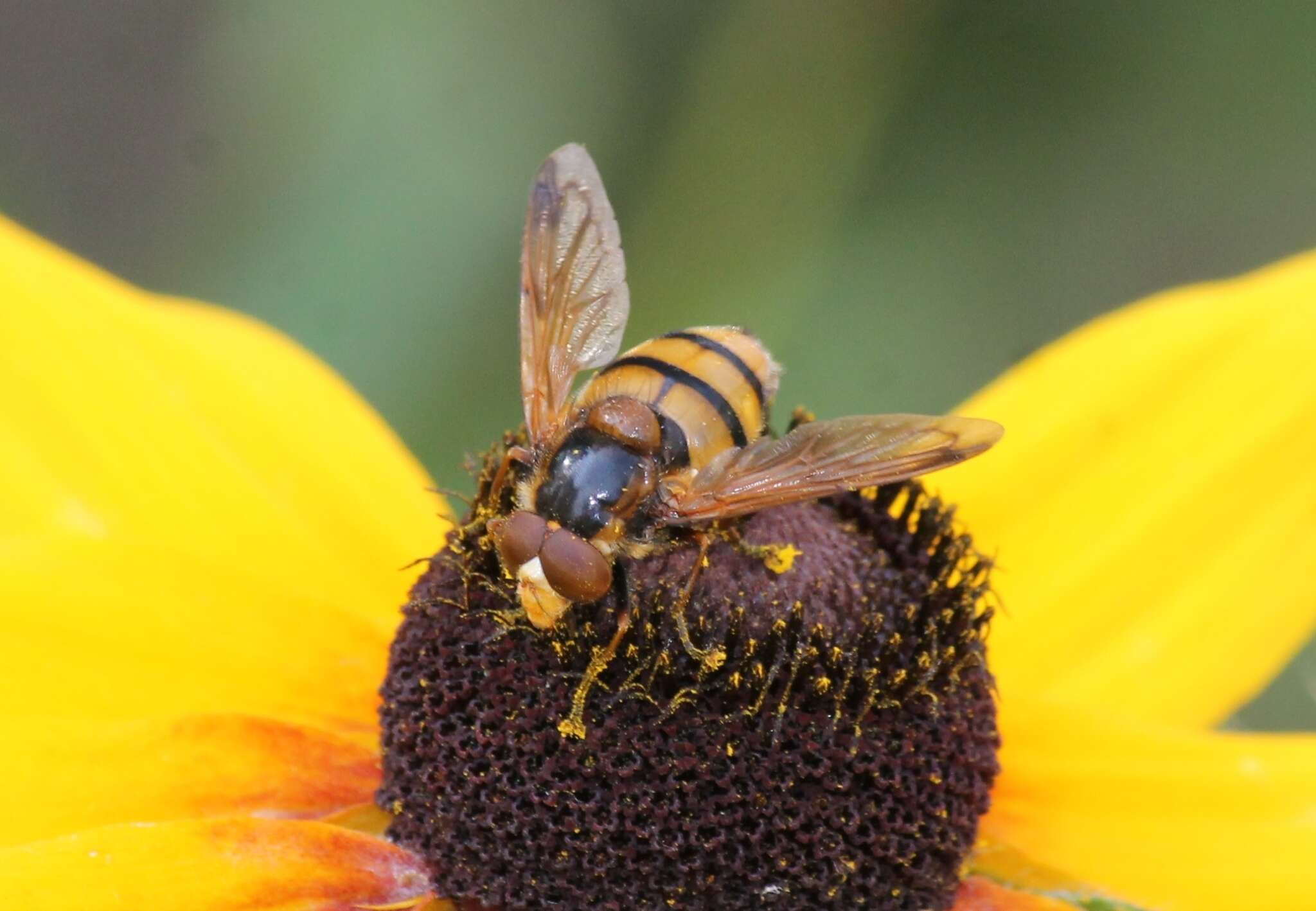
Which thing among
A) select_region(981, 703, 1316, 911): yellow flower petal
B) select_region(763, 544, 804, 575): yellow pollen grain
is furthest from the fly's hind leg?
select_region(981, 703, 1316, 911): yellow flower petal

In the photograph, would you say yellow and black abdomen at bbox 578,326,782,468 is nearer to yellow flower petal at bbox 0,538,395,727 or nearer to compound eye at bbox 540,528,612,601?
compound eye at bbox 540,528,612,601

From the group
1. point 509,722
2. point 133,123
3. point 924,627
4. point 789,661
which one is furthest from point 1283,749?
point 133,123

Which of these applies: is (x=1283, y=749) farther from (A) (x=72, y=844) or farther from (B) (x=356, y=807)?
(A) (x=72, y=844)

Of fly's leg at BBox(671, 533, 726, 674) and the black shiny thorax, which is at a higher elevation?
the black shiny thorax

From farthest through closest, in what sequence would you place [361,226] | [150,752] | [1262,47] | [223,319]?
1. [1262,47]
2. [361,226]
3. [223,319]
4. [150,752]

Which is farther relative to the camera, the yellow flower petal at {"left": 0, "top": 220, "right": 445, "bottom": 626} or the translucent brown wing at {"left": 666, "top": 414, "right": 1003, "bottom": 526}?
the yellow flower petal at {"left": 0, "top": 220, "right": 445, "bottom": 626}

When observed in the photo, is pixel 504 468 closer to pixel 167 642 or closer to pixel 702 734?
pixel 702 734
